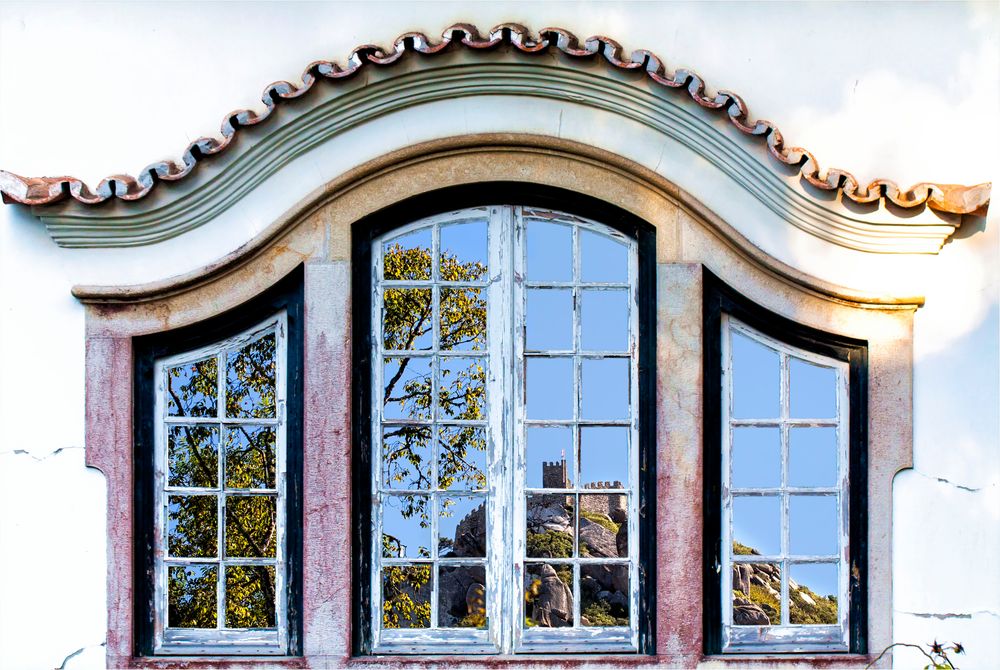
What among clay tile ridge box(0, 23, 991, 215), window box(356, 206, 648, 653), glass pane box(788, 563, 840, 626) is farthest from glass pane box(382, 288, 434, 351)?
glass pane box(788, 563, 840, 626)

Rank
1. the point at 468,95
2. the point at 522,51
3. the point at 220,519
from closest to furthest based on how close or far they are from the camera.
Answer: the point at 522,51
the point at 468,95
the point at 220,519

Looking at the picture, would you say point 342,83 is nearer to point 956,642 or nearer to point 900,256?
point 900,256

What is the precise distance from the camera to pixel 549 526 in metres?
5.31

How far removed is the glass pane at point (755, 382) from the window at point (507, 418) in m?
0.50

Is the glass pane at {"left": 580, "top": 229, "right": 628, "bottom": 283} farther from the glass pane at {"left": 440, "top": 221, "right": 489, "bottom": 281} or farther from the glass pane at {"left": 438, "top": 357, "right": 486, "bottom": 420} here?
the glass pane at {"left": 438, "top": 357, "right": 486, "bottom": 420}

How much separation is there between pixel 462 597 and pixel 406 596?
268mm

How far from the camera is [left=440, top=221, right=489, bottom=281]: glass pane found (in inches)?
208

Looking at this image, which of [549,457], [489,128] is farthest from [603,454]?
[489,128]

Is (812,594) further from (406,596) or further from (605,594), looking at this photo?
(406,596)

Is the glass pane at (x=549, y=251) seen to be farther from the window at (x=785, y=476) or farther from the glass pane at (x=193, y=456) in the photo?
the glass pane at (x=193, y=456)

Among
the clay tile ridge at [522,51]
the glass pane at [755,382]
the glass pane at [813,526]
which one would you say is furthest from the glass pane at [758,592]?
the clay tile ridge at [522,51]

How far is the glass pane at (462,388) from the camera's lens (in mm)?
5281

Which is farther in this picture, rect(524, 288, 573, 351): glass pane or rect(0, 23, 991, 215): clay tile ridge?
rect(524, 288, 573, 351): glass pane

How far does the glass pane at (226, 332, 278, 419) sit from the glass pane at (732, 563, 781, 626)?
239 cm
